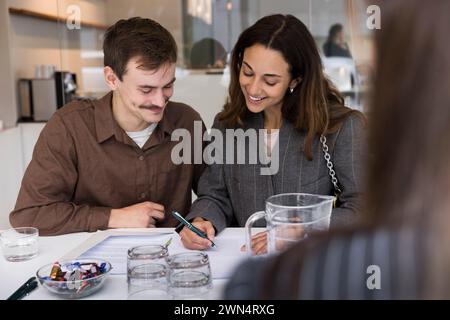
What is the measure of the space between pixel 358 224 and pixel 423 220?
0.06 m

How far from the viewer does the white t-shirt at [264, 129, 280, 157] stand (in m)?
1.62

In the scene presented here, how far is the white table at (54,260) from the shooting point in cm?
102

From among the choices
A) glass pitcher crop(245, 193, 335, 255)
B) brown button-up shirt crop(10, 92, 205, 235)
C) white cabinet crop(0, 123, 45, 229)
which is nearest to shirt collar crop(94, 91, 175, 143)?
brown button-up shirt crop(10, 92, 205, 235)

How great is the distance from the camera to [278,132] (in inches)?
64.0

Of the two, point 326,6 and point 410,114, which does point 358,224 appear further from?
point 326,6

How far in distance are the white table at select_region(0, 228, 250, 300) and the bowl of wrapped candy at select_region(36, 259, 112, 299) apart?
2cm

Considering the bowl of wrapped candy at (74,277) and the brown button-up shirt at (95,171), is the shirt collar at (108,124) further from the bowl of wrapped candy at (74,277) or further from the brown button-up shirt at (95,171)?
the bowl of wrapped candy at (74,277)

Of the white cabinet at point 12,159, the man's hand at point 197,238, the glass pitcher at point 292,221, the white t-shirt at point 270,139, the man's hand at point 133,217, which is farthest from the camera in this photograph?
the white cabinet at point 12,159

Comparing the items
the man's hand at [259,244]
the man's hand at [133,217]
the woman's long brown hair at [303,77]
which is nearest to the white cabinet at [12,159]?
the man's hand at [133,217]

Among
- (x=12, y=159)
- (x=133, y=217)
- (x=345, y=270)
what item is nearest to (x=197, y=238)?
(x=133, y=217)

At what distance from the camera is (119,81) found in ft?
5.35

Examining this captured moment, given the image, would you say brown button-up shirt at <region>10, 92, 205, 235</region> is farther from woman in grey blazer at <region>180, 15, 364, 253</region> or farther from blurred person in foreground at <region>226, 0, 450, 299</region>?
blurred person in foreground at <region>226, 0, 450, 299</region>

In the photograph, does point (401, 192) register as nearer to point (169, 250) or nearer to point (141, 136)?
point (169, 250)

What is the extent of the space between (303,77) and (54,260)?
2.90 ft
